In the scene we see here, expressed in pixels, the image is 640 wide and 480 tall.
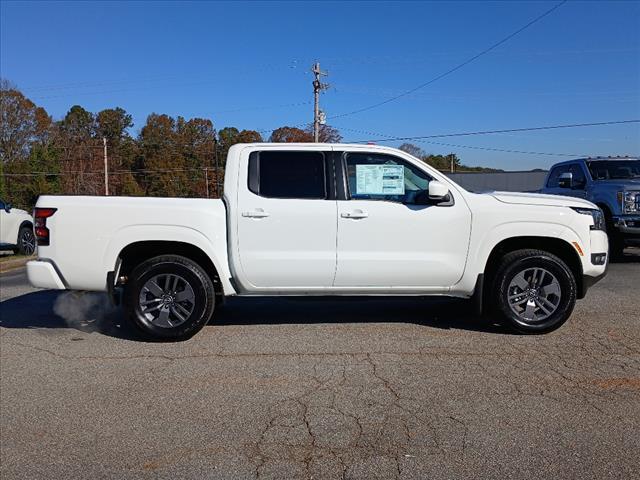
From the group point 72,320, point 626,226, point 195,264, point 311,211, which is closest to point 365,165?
point 311,211

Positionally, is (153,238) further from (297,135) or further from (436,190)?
(297,135)

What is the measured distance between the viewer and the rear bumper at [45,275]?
17.8ft

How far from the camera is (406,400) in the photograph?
4031 millimetres

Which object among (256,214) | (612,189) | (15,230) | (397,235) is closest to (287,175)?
(256,214)

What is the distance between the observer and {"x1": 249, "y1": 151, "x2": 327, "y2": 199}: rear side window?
18.2 ft

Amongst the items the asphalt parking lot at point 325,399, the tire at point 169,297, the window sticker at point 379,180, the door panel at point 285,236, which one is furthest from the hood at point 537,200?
the tire at point 169,297

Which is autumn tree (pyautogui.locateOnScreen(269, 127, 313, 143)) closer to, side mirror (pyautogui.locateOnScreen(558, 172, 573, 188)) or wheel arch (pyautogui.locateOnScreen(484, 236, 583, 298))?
side mirror (pyautogui.locateOnScreen(558, 172, 573, 188))

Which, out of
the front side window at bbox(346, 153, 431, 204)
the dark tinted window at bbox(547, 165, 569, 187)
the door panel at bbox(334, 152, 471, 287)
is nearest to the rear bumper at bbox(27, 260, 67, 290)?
the door panel at bbox(334, 152, 471, 287)

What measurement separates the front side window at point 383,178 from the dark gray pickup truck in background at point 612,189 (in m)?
6.42

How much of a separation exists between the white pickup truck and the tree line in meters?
41.5

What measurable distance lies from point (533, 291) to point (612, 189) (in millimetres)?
6075

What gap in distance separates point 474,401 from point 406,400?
19.3 inches

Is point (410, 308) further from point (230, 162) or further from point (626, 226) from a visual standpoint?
point (626, 226)

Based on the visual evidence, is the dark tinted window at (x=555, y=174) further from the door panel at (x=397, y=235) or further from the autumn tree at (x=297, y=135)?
the autumn tree at (x=297, y=135)
